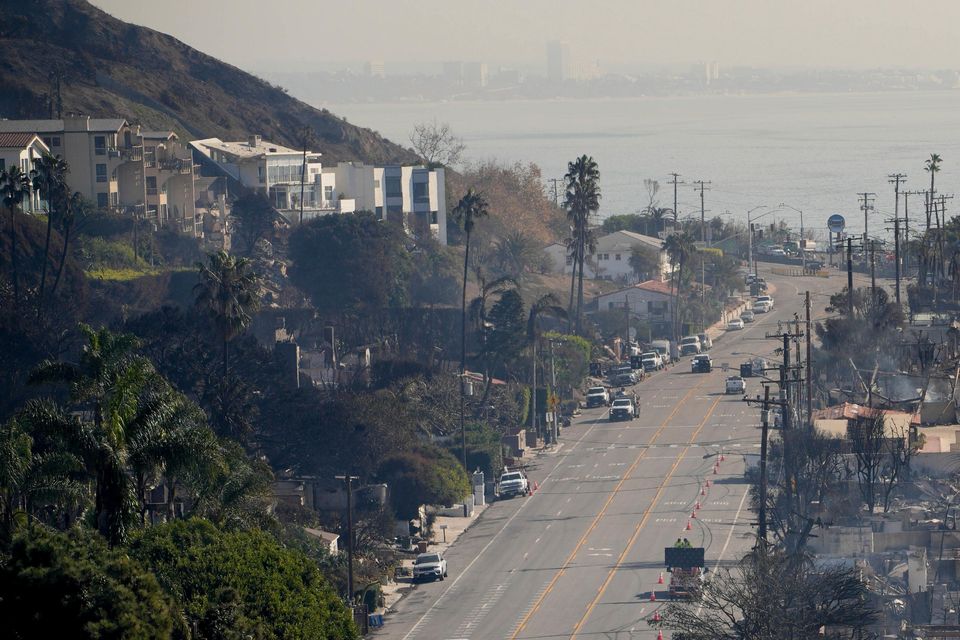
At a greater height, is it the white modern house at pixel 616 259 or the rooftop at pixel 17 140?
the rooftop at pixel 17 140

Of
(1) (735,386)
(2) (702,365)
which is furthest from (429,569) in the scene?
(2) (702,365)

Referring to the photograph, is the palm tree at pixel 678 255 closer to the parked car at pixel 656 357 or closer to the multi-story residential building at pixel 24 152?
the parked car at pixel 656 357

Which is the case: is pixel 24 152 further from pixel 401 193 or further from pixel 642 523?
pixel 642 523

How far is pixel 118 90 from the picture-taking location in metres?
169

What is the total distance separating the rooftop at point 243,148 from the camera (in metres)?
148

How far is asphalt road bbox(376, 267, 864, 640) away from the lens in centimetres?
5928

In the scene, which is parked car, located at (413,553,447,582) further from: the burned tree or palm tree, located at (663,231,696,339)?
palm tree, located at (663,231,696,339)

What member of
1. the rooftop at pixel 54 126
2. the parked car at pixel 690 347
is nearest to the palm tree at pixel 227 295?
the parked car at pixel 690 347

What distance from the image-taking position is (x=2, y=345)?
87.9m

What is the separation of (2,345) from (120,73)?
89602 mm

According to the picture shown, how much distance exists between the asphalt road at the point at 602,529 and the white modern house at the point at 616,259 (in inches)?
1831

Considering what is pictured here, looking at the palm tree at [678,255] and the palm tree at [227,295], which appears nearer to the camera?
the palm tree at [227,295]

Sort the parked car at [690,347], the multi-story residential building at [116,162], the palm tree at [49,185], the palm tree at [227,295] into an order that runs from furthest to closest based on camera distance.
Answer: the multi-story residential building at [116,162] < the parked car at [690,347] < the palm tree at [49,185] < the palm tree at [227,295]

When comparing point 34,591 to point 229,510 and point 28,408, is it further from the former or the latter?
point 229,510
